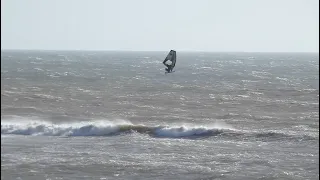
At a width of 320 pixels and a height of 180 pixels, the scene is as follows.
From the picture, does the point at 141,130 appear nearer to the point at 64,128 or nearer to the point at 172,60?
the point at 64,128

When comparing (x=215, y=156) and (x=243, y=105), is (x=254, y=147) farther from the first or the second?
(x=243, y=105)

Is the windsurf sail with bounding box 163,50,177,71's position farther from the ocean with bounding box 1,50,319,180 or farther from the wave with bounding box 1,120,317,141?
the wave with bounding box 1,120,317,141

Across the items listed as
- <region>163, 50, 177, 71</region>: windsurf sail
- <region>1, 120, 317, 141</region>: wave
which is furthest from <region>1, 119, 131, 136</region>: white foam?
<region>163, 50, 177, 71</region>: windsurf sail

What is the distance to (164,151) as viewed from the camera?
29.1 metres

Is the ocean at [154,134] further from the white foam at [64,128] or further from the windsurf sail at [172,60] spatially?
the windsurf sail at [172,60]

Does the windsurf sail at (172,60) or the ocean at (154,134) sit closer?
the windsurf sail at (172,60)

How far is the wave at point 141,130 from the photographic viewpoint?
3547 centimetres

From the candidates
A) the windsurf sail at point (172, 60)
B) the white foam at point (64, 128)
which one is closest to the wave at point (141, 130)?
the white foam at point (64, 128)

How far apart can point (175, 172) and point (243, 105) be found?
35786mm

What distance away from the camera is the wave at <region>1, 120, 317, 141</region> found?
35.5m

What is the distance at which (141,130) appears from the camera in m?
38.4

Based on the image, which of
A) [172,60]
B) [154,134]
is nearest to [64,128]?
[154,134]

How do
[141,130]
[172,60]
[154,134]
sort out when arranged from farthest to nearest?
[141,130]
[154,134]
[172,60]

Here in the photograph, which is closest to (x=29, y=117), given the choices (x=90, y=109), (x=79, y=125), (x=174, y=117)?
(x=79, y=125)
